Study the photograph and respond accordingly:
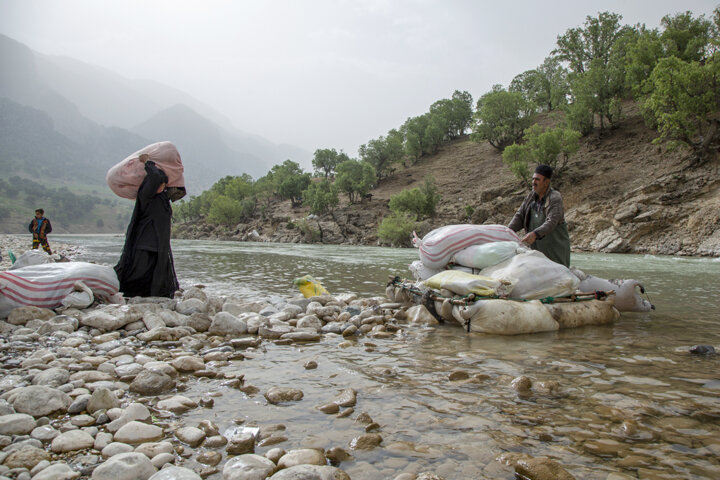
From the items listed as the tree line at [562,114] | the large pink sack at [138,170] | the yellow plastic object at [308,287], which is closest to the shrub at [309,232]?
the tree line at [562,114]

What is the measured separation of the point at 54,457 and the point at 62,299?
374cm

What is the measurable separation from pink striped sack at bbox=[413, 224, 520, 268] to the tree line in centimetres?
3197

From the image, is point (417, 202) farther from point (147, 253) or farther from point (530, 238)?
point (147, 253)

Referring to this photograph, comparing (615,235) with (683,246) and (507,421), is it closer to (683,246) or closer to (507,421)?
(683,246)

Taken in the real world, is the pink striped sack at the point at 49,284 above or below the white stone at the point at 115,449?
above

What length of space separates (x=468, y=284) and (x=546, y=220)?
1776 millimetres

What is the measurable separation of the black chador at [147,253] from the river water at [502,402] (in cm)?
284

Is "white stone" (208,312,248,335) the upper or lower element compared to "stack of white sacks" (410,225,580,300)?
lower

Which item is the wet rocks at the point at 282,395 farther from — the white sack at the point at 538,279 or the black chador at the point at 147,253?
the black chador at the point at 147,253

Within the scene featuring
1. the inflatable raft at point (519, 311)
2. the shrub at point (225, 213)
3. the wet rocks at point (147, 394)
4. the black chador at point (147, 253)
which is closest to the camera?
the wet rocks at point (147, 394)

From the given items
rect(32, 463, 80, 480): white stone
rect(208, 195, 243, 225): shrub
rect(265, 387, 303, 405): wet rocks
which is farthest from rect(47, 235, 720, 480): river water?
rect(208, 195, 243, 225): shrub

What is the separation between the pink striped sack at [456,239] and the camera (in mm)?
5824

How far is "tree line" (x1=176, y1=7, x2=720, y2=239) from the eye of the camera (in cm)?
2870

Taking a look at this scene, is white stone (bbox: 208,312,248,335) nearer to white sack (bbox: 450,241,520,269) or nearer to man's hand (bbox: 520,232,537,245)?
white sack (bbox: 450,241,520,269)
